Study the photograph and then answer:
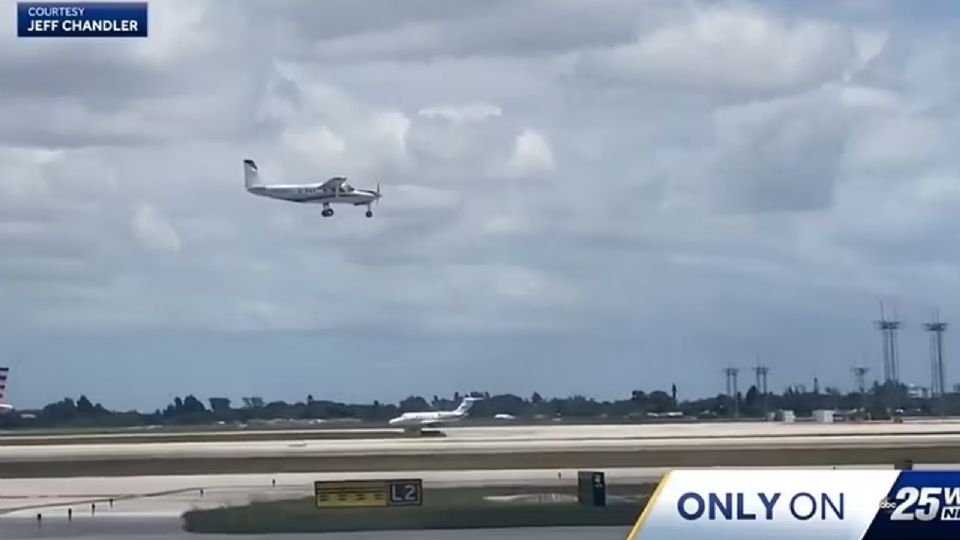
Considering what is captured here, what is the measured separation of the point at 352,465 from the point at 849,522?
5196 cm

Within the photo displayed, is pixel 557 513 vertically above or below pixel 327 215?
below

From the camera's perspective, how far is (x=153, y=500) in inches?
2434

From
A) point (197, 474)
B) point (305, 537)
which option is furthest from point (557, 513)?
point (197, 474)

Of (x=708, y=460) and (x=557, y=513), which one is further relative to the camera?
(x=708, y=460)

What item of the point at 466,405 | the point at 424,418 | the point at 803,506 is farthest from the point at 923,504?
the point at 466,405

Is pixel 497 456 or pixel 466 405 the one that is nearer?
pixel 497 456

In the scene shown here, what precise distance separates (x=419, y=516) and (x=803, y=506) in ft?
101

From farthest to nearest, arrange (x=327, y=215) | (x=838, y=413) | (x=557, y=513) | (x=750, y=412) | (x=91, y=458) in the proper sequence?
(x=750, y=412) → (x=838, y=413) → (x=327, y=215) → (x=91, y=458) → (x=557, y=513)

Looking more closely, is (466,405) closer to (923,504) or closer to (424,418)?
(424,418)

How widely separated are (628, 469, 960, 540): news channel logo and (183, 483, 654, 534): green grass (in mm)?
27511

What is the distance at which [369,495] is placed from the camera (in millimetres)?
55469

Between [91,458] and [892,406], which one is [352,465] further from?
[892,406]

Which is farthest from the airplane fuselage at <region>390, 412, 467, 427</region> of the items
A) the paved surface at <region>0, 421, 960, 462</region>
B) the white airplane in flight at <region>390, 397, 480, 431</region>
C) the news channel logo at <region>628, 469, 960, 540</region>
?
the news channel logo at <region>628, 469, 960, 540</region>

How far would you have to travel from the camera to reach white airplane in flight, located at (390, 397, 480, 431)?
141500 mm
